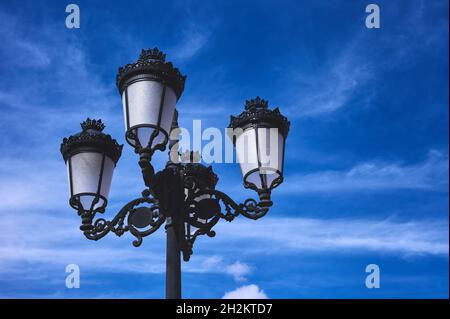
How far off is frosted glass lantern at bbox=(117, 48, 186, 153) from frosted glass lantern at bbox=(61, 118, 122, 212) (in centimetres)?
69

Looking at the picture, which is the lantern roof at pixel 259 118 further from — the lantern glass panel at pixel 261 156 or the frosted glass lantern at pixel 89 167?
the frosted glass lantern at pixel 89 167

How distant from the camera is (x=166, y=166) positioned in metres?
6.02

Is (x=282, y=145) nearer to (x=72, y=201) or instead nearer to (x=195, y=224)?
(x=195, y=224)

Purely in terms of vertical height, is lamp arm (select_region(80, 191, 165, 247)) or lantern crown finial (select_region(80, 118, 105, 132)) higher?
lantern crown finial (select_region(80, 118, 105, 132))

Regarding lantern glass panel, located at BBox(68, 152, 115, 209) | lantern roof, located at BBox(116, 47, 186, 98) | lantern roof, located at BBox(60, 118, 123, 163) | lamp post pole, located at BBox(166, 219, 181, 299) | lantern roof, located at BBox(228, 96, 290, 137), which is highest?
lantern roof, located at BBox(116, 47, 186, 98)

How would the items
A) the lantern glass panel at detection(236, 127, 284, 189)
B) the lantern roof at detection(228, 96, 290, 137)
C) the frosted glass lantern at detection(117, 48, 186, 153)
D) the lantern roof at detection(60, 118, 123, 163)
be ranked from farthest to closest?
the lantern roof at detection(60, 118, 123, 163) < the lantern roof at detection(228, 96, 290, 137) < the lantern glass panel at detection(236, 127, 284, 189) < the frosted glass lantern at detection(117, 48, 186, 153)

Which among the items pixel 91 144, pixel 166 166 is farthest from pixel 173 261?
pixel 91 144

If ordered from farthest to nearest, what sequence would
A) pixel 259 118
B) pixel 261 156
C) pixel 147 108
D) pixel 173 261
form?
1. pixel 259 118
2. pixel 261 156
3. pixel 173 261
4. pixel 147 108

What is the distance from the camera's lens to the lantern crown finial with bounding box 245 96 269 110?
19.9 ft

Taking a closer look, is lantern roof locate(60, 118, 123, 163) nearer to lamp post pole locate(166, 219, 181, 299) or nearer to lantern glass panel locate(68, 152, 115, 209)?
lantern glass panel locate(68, 152, 115, 209)

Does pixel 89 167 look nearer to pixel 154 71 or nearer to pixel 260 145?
pixel 154 71

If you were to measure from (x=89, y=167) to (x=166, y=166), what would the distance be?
2.58ft

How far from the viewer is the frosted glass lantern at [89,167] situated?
19.7 ft

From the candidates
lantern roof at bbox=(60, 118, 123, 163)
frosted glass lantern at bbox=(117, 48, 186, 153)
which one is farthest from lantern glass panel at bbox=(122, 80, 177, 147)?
lantern roof at bbox=(60, 118, 123, 163)
